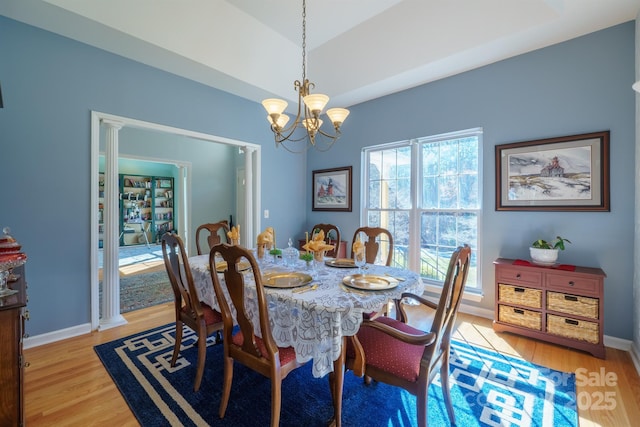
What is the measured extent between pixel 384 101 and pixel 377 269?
272 cm

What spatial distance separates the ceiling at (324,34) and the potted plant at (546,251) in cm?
189

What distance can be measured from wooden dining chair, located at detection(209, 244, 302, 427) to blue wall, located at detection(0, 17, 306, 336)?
6.83 feet

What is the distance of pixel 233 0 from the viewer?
2.94m

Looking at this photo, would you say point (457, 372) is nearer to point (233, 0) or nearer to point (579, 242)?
point (579, 242)

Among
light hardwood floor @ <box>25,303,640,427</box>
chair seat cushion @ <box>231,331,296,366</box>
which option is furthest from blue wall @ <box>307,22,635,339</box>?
chair seat cushion @ <box>231,331,296,366</box>

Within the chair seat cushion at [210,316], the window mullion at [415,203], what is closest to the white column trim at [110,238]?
the chair seat cushion at [210,316]

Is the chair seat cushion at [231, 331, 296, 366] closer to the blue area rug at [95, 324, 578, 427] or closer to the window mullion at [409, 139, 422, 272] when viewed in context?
the blue area rug at [95, 324, 578, 427]

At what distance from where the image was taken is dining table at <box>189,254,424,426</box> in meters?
1.38

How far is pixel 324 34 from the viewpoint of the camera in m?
3.47

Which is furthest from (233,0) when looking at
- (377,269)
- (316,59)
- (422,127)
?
(377,269)

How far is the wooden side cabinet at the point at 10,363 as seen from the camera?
116 centimetres

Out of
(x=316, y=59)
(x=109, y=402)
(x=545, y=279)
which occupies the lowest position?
(x=109, y=402)

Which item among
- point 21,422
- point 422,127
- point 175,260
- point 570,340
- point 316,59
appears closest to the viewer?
point 21,422

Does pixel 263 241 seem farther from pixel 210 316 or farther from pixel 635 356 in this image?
pixel 635 356
